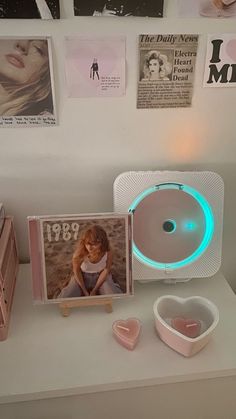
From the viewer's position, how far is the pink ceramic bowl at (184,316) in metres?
0.64

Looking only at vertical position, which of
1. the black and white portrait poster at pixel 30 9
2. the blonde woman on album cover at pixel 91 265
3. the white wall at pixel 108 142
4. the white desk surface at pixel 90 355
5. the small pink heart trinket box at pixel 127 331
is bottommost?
the white desk surface at pixel 90 355

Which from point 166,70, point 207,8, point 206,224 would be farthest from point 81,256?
point 207,8

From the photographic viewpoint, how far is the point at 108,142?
0.81 meters

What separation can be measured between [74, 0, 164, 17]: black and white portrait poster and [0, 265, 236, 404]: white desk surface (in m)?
0.55

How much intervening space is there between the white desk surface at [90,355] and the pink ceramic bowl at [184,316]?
0.02m

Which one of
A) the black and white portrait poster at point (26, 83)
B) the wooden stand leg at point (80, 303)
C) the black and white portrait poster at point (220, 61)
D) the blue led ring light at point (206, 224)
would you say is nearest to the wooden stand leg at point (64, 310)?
the wooden stand leg at point (80, 303)

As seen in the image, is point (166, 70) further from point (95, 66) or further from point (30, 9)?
point (30, 9)

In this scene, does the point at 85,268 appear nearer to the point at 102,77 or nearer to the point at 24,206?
the point at 24,206

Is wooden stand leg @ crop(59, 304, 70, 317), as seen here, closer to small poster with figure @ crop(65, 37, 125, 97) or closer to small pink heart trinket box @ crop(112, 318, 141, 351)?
small pink heart trinket box @ crop(112, 318, 141, 351)

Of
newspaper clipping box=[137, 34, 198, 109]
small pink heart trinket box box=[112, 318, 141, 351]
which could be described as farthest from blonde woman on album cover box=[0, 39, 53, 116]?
small pink heart trinket box box=[112, 318, 141, 351]

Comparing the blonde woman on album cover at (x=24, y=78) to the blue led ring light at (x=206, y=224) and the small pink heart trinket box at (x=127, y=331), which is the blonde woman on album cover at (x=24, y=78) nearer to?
the blue led ring light at (x=206, y=224)

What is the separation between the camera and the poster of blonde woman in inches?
28.1

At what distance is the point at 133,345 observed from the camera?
Answer: 0.66 meters

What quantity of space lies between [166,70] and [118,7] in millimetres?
145
